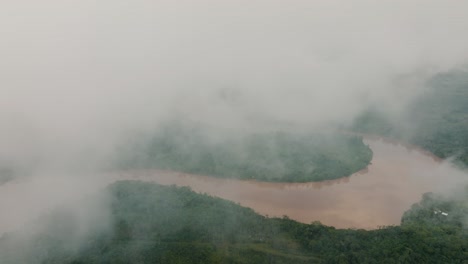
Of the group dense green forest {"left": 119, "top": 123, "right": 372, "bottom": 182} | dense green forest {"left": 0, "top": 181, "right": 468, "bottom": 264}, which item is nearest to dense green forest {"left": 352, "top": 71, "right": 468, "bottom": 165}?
dense green forest {"left": 119, "top": 123, "right": 372, "bottom": 182}

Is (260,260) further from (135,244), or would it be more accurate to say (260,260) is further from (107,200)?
(107,200)

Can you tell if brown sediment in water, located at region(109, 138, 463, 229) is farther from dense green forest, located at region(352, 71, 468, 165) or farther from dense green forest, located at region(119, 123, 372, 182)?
dense green forest, located at region(352, 71, 468, 165)

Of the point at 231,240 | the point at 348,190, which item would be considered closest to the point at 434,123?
the point at 348,190

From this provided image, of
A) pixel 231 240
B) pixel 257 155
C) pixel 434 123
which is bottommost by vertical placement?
pixel 231 240

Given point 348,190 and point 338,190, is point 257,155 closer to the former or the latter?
point 338,190

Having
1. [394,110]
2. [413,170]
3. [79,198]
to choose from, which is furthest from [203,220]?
[394,110]

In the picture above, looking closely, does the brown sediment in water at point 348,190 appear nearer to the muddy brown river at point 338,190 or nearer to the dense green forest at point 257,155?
the muddy brown river at point 338,190

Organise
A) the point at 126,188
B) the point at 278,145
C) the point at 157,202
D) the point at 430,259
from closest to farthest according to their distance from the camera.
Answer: the point at 430,259 → the point at 157,202 → the point at 126,188 → the point at 278,145
